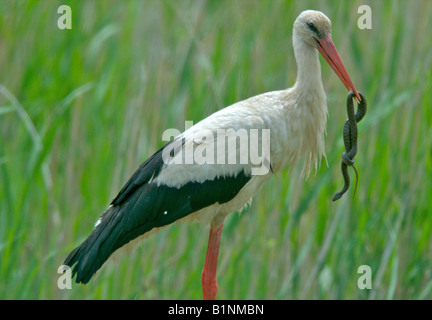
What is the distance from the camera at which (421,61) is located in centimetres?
404

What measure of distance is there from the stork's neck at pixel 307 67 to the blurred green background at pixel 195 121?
638 millimetres

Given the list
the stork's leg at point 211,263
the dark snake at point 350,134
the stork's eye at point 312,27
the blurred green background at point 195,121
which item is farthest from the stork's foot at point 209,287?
the stork's eye at point 312,27

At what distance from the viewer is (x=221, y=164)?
3189mm

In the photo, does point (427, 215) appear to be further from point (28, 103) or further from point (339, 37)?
point (28, 103)

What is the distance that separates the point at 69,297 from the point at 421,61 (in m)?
2.36

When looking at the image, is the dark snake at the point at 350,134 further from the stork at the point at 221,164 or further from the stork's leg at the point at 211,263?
the stork's leg at the point at 211,263

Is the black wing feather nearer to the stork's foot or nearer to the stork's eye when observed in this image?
the stork's foot

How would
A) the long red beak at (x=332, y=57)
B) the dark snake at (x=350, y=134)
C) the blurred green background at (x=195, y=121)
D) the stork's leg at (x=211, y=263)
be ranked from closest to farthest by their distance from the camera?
the dark snake at (x=350, y=134), the long red beak at (x=332, y=57), the stork's leg at (x=211, y=263), the blurred green background at (x=195, y=121)

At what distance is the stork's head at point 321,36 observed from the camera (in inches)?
120

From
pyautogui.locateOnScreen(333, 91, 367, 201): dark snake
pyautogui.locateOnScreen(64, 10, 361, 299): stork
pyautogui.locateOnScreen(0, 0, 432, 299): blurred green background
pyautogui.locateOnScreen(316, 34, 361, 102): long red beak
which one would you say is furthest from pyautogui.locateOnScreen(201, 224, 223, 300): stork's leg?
pyautogui.locateOnScreen(316, 34, 361, 102): long red beak

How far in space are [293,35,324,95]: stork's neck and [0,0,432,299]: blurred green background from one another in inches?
25.1

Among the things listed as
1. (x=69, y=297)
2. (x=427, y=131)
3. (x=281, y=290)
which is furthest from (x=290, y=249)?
(x=69, y=297)

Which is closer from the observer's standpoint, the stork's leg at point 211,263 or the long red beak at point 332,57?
the long red beak at point 332,57
